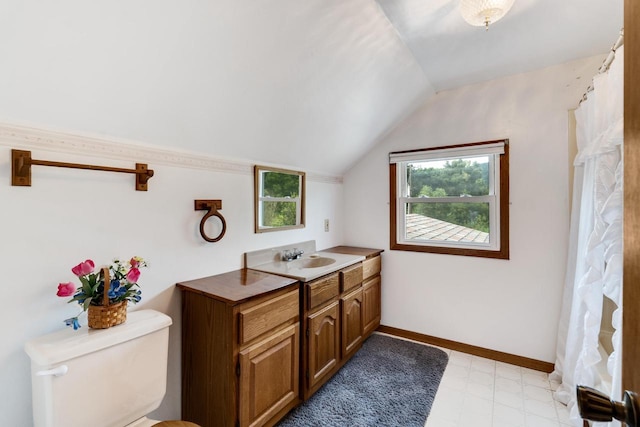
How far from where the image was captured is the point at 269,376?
1618 millimetres

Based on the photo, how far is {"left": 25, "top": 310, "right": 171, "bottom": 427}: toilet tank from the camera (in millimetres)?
1048

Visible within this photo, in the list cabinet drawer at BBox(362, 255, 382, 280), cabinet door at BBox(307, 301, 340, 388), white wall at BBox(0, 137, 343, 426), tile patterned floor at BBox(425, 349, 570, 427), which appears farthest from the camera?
cabinet drawer at BBox(362, 255, 382, 280)

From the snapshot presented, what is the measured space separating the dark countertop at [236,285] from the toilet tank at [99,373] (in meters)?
0.27

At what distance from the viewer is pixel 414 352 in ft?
8.50

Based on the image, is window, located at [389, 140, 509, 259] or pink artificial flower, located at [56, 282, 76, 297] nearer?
pink artificial flower, located at [56, 282, 76, 297]

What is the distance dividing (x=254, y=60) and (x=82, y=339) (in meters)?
1.43

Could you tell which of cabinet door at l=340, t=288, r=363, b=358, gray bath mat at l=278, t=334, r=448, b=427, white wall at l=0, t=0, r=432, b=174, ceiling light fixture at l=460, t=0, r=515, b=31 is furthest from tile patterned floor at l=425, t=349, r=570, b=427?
ceiling light fixture at l=460, t=0, r=515, b=31

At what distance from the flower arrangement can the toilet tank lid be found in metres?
0.06

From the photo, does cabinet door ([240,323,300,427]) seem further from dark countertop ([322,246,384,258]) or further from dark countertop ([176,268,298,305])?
dark countertop ([322,246,384,258])

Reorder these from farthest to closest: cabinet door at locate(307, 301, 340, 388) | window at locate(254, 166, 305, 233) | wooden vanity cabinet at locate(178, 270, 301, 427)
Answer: window at locate(254, 166, 305, 233) < cabinet door at locate(307, 301, 340, 388) < wooden vanity cabinet at locate(178, 270, 301, 427)

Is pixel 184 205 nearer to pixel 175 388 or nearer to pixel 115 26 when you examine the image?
pixel 115 26

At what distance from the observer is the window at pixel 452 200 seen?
8.14 ft

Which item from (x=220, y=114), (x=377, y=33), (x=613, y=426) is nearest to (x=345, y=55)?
(x=377, y=33)

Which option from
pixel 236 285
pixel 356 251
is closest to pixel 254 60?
pixel 236 285
